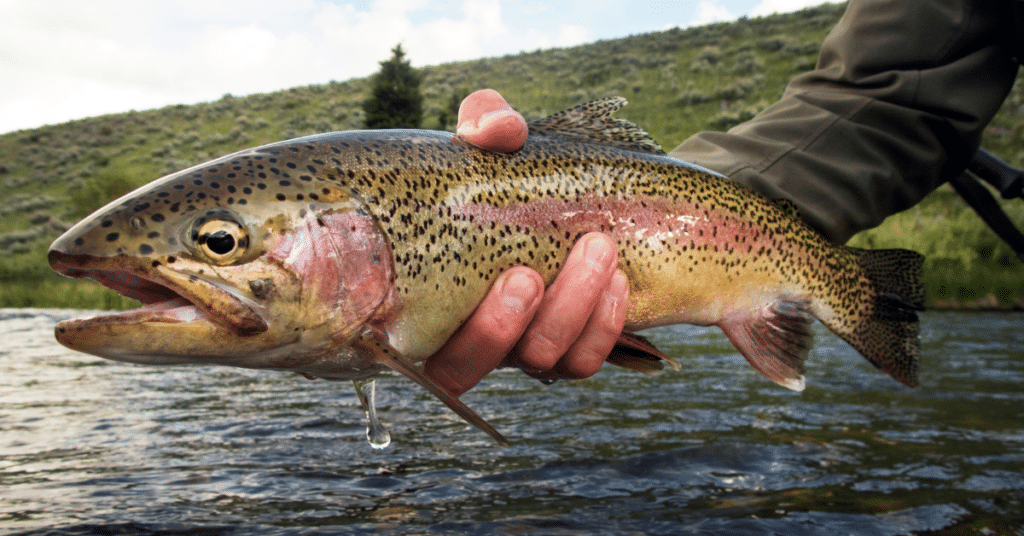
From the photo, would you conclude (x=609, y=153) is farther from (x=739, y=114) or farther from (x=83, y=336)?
(x=739, y=114)

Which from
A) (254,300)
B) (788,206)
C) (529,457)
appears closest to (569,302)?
(254,300)

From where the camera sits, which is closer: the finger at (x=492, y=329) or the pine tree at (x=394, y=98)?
the finger at (x=492, y=329)

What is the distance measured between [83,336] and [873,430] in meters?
5.52

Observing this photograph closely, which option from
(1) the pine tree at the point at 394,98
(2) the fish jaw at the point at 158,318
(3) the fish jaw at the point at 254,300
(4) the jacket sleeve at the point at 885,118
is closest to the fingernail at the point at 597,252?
(3) the fish jaw at the point at 254,300

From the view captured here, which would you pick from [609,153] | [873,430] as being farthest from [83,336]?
[873,430]

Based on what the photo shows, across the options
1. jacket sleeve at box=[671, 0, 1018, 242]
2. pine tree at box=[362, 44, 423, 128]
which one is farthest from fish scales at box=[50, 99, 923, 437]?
pine tree at box=[362, 44, 423, 128]

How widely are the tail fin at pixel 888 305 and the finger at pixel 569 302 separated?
1.44 m

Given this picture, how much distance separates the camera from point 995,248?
13.4 metres

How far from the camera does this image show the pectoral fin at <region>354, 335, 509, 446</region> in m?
1.76

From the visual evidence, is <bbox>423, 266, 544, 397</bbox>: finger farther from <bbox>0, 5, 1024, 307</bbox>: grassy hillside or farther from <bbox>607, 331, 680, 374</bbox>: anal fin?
<bbox>0, 5, 1024, 307</bbox>: grassy hillside

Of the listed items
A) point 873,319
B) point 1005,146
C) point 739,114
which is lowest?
point 873,319

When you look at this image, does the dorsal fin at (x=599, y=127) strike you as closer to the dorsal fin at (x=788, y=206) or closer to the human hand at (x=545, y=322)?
the human hand at (x=545, y=322)

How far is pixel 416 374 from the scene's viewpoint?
1797 mm

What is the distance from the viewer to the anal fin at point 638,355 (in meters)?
2.51
